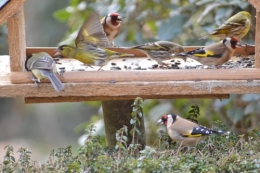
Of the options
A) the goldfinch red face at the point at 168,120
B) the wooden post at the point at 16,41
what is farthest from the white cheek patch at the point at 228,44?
the wooden post at the point at 16,41

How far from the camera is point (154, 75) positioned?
4105mm

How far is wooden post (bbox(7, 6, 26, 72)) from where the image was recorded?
408cm

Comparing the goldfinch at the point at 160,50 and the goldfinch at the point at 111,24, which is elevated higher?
the goldfinch at the point at 111,24

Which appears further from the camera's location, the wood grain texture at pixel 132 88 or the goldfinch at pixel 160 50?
the goldfinch at pixel 160 50

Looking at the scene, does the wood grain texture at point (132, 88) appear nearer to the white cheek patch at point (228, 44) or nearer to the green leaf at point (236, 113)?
the white cheek patch at point (228, 44)

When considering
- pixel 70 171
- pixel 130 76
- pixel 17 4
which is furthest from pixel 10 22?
pixel 70 171

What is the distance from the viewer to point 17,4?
3.97m

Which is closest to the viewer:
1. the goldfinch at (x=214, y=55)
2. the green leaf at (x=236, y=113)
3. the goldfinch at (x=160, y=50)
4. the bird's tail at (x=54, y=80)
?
the bird's tail at (x=54, y=80)

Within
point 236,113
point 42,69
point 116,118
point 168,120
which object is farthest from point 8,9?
point 236,113

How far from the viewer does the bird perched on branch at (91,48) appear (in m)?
4.46

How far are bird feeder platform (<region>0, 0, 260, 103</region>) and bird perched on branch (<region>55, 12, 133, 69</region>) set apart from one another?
1.23 ft

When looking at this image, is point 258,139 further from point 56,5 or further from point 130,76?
point 56,5

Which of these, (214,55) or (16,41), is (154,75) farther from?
(16,41)

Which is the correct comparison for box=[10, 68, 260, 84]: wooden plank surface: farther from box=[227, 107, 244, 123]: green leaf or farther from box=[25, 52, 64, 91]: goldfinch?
box=[227, 107, 244, 123]: green leaf
